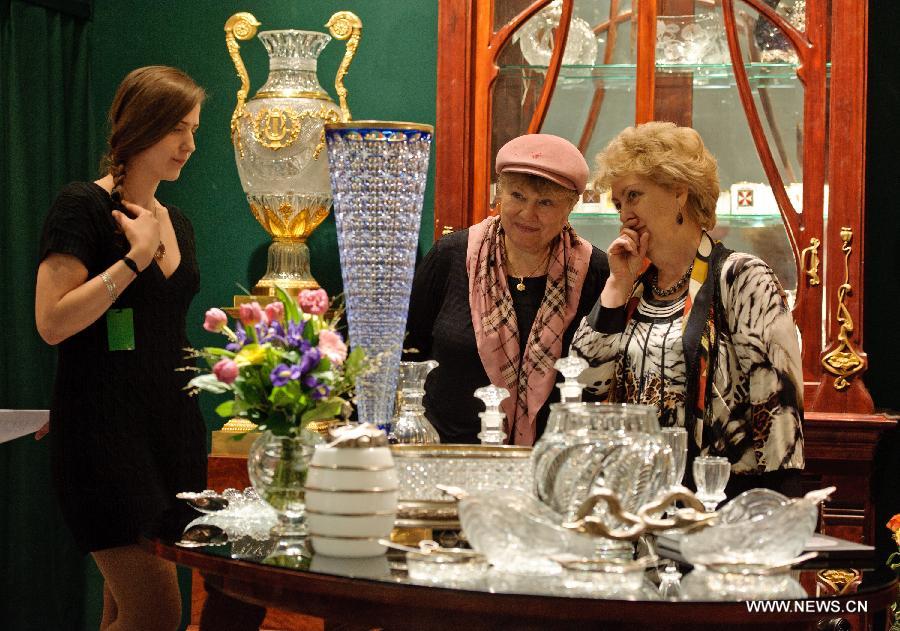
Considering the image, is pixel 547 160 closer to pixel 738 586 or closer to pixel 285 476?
pixel 285 476

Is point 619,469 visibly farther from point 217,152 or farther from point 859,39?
point 217,152

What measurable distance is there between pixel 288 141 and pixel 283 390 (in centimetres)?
192

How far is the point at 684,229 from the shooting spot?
7.95 ft

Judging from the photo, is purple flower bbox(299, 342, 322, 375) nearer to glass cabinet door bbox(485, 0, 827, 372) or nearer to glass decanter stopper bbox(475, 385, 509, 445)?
glass decanter stopper bbox(475, 385, 509, 445)

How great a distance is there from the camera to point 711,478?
1791mm

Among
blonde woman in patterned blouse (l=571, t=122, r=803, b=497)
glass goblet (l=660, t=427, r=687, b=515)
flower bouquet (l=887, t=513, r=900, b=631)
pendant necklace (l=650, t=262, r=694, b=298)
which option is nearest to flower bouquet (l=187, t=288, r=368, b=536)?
glass goblet (l=660, t=427, r=687, b=515)

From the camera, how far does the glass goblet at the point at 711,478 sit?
1786 mm

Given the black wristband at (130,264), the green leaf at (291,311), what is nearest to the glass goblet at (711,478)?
the green leaf at (291,311)

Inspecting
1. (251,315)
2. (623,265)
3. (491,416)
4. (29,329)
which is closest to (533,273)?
(623,265)

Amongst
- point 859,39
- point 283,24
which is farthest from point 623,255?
point 283,24

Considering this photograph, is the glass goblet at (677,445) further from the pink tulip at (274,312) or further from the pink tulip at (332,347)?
the pink tulip at (274,312)

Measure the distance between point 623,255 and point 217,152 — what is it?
81.8 inches

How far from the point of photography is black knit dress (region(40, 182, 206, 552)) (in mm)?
2393

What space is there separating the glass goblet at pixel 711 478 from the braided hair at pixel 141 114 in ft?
4.51
